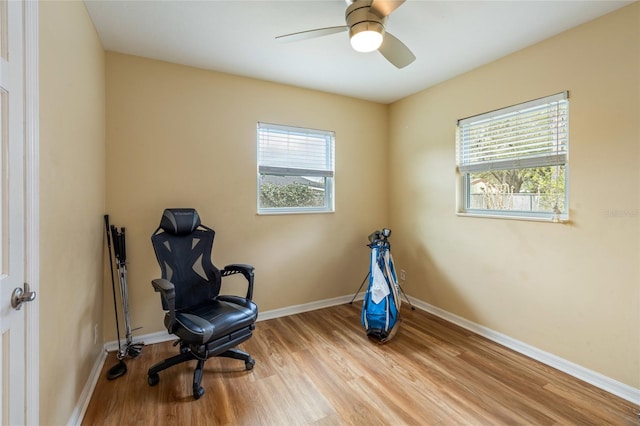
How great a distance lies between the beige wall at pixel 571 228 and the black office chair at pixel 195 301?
2.09 metres

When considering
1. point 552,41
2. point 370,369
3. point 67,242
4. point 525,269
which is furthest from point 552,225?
point 67,242

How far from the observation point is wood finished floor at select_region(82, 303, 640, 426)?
171cm

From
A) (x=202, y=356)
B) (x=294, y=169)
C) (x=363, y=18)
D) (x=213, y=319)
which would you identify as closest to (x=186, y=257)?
Result: (x=213, y=319)

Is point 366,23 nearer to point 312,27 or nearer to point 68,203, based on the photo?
point 312,27

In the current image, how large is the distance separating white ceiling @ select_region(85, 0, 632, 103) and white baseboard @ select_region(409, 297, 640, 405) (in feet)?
7.89

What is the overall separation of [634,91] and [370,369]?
98.9 inches

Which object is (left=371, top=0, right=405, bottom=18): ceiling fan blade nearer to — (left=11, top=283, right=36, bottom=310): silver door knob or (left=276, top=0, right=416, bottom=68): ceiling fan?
(left=276, top=0, right=416, bottom=68): ceiling fan

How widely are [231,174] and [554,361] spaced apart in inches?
122

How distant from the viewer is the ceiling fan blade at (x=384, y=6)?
1540mm

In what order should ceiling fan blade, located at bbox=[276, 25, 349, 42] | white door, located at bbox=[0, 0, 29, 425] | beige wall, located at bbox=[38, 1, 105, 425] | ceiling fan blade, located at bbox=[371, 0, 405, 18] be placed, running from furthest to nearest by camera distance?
ceiling fan blade, located at bbox=[276, 25, 349, 42]
ceiling fan blade, located at bbox=[371, 0, 405, 18]
beige wall, located at bbox=[38, 1, 105, 425]
white door, located at bbox=[0, 0, 29, 425]

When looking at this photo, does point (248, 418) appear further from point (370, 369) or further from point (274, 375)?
point (370, 369)

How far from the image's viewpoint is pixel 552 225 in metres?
2.25

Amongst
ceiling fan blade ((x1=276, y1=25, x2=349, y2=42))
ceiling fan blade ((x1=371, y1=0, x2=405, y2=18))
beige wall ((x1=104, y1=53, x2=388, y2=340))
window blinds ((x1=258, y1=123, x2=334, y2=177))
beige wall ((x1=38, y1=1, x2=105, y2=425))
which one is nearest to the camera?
beige wall ((x1=38, y1=1, x2=105, y2=425))

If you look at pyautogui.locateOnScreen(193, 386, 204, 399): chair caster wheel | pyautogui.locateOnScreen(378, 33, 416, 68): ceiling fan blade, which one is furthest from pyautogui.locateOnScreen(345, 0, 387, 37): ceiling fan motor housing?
pyautogui.locateOnScreen(193, 386, 204, 399): chair caster wheel
